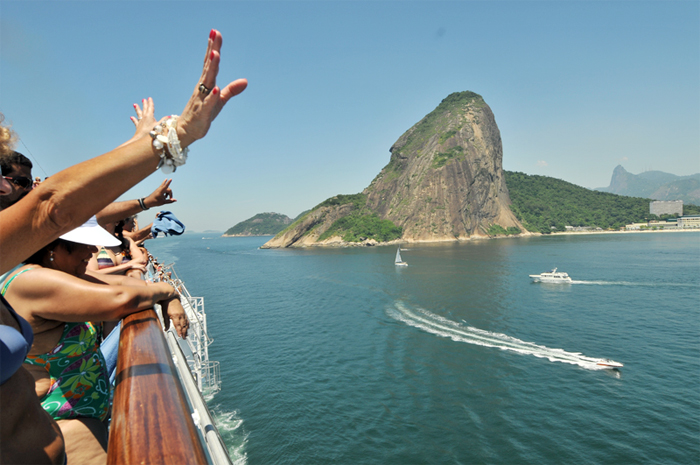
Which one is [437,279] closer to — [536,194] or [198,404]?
[198,404]

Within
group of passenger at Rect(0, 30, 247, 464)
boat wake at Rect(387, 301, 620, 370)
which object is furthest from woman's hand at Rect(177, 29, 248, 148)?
boat wake at Rect(387, 301, 620, 370)

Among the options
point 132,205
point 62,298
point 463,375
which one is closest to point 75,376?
point 62,298

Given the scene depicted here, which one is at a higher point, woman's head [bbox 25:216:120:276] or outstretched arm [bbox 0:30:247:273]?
outstretched arm [bbox 0:30:247:273]

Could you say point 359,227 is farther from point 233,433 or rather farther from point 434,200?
point 233,433

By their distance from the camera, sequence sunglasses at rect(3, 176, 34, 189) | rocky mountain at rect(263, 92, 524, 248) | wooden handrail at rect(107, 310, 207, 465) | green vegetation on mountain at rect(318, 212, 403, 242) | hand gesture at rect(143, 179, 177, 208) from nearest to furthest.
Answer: wooden handrail at rect(107, 310, 207, 465), sunglasses at rect(3, 176, 34, 189), hand gesture at rect(143, 179, 177, 208), green vegetation on mountain at rect(318, 212, 403, 242), rocky mountain at rect(263, 92, 524, 248)

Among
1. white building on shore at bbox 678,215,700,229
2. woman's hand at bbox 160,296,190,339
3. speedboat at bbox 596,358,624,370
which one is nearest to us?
woman's hand at bbox 160,296,190,339

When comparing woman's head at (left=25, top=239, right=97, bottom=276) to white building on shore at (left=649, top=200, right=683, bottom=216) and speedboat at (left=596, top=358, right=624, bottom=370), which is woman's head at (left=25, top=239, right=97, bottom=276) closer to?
speedboat at (left=596, top=358, right=624, bottom=370)

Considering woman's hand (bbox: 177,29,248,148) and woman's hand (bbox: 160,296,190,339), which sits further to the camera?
woman's hand (bbox: 160,296,190,339)

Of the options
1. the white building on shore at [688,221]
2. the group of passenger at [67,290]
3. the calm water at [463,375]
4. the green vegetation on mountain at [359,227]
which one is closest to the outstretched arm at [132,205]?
the group of passenger at [67,290]
